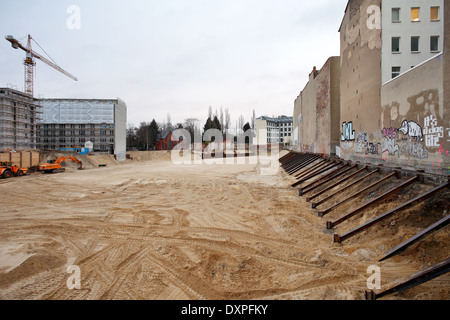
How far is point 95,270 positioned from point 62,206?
23.0 ft

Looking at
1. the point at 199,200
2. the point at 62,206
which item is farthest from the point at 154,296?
the point at 62,206

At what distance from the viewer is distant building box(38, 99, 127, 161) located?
55.8 m

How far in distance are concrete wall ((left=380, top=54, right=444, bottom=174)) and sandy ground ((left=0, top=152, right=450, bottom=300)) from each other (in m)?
4.37

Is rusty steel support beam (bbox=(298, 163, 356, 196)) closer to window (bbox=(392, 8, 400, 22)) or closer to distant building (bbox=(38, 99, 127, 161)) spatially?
window (bbox=(392, 8, 400, 22))

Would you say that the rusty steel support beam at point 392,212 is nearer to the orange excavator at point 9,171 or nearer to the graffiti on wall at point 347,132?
the graffiti on wall at point 347,132

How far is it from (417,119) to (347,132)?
9.85 meters

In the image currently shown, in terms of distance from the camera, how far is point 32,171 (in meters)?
26.5

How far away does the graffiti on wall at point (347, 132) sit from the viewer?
61.6 feet

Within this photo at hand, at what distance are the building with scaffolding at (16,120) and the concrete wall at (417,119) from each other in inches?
1876

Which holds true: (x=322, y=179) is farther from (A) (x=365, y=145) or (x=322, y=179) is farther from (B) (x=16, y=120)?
(B) (x=16, y=120)

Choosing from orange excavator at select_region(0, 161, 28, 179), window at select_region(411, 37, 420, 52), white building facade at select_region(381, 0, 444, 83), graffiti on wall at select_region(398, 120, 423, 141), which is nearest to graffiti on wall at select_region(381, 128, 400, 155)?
graffiti on wall at select_region(398, 120, 423, 141)

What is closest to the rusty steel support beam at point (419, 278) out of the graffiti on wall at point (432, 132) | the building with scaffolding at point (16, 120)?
the graffiti on wall at point (432, 132)

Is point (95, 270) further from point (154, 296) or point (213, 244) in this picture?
point (213, 244)

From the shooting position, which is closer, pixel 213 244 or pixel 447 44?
pixel 213 244
